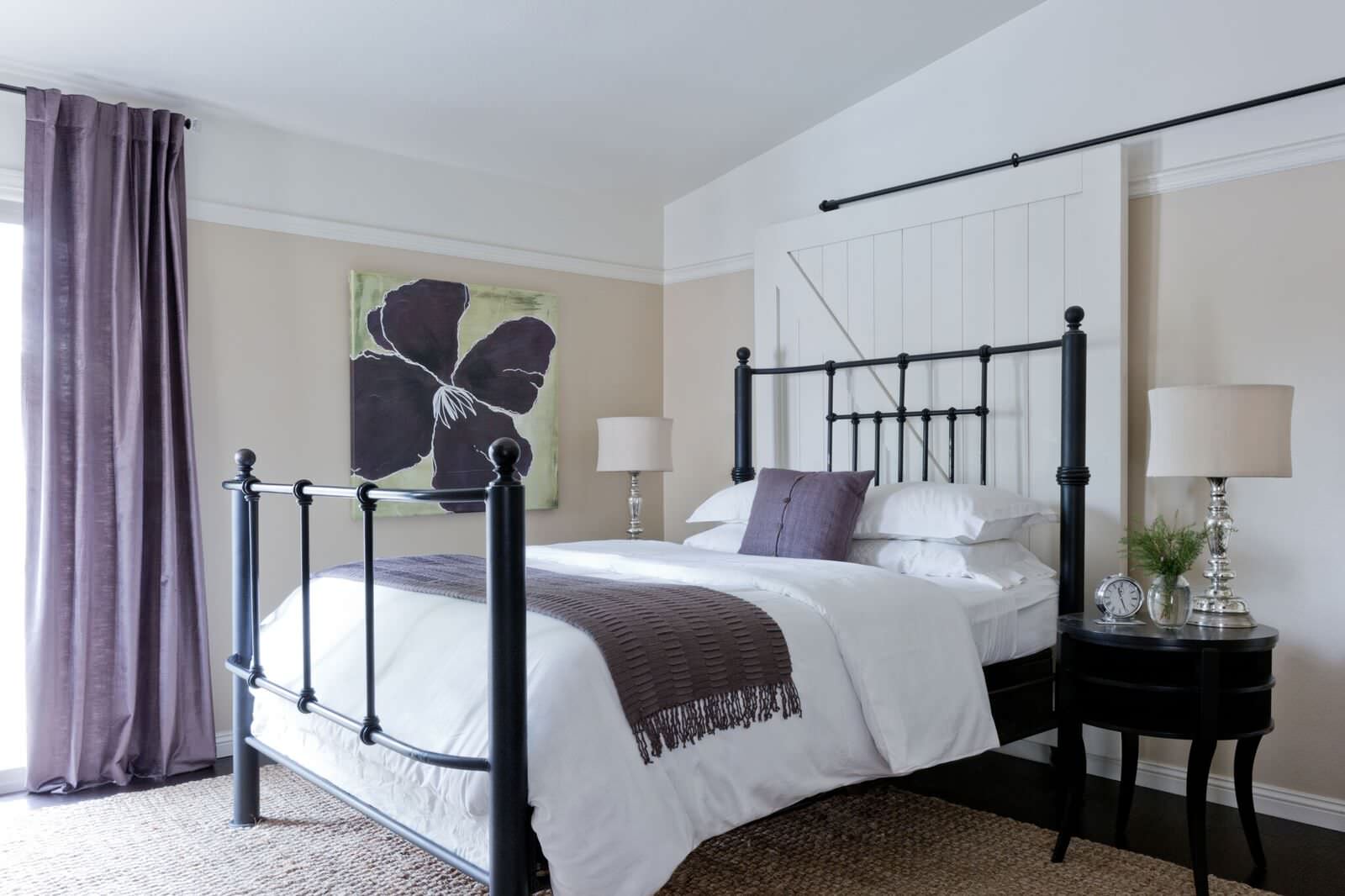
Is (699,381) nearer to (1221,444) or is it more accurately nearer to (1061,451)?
(1061,451)

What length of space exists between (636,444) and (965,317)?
5.05 ft

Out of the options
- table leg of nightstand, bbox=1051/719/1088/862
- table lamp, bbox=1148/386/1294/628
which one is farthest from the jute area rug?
table lamp, bbox=1148/386/1294/628

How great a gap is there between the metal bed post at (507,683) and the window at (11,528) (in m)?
2.44

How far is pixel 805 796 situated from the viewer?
2.26 meters

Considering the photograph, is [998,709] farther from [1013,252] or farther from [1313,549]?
[1013,252]

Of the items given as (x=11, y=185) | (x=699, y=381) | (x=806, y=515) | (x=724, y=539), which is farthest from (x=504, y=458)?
(x=699, y=381)

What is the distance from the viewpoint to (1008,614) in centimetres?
300

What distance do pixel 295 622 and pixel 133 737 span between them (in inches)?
44.7

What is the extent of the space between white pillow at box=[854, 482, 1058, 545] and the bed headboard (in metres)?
0.15

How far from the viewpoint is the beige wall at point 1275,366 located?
3016 millimetres

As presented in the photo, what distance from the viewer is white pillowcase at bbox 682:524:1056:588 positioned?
316 centimetres

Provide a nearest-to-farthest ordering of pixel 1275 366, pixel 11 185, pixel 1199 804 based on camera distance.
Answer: pixel 1199 804 → pixel 1275 366 → pixel 11 185

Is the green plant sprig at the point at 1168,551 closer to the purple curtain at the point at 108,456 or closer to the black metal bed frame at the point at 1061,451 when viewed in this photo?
the black metal bed frame at the point at 1061,451

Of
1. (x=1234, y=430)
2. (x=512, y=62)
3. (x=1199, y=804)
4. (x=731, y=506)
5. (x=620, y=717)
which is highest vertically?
(x=512, y=62)
